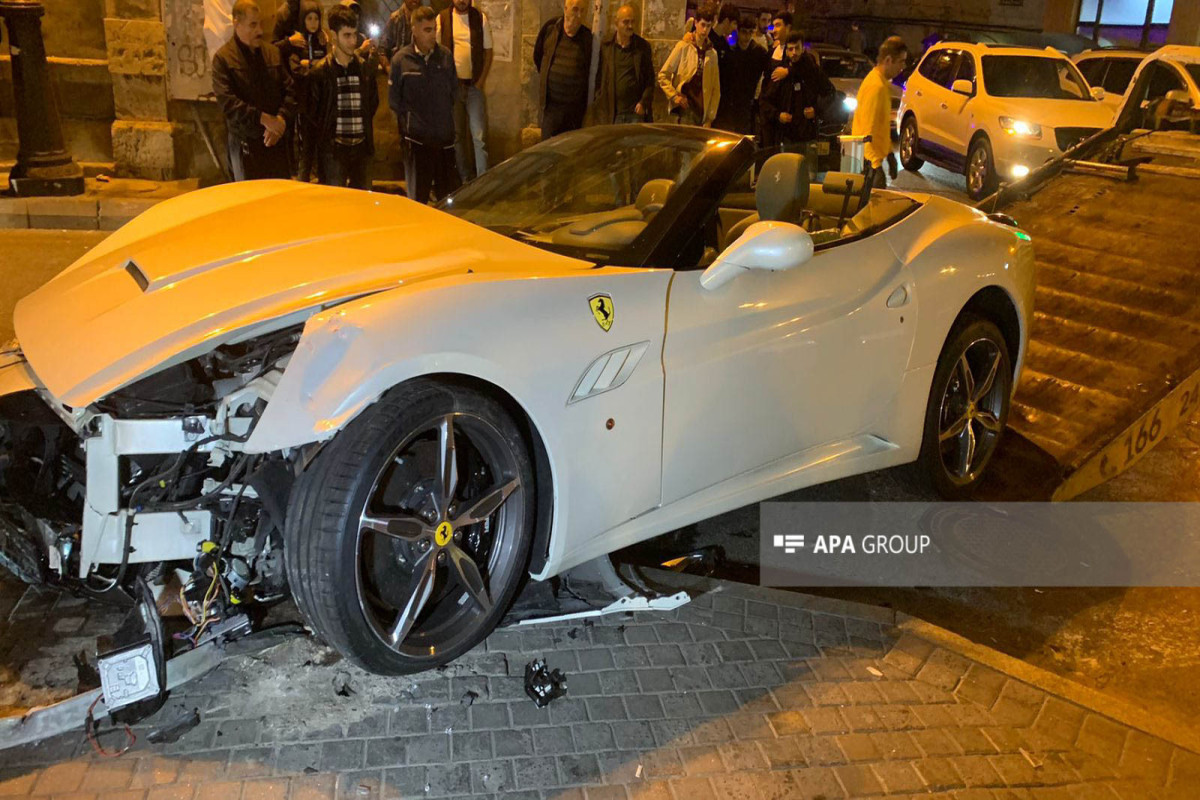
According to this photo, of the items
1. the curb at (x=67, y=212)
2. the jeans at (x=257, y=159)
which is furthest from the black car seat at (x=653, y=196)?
the curb at (x=67, y=212)

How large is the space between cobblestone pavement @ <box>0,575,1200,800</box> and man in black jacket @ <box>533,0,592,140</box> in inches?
253

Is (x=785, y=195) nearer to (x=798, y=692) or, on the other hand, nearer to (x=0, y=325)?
(x=798, y=692)

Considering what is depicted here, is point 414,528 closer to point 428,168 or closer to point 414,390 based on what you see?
point 414,390

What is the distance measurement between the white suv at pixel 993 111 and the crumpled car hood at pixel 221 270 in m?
9.22

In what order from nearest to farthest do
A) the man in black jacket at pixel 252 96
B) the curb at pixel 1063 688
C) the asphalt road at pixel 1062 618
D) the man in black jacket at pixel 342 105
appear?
the curb at pixel 1063 688
the asphalt road at pixel 1062 618
the man in black jacket at pixel 252 96
the man in black jacket at pixel 342 105

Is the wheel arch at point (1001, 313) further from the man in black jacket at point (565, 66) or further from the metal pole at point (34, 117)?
the metal pole at point (34, 117)

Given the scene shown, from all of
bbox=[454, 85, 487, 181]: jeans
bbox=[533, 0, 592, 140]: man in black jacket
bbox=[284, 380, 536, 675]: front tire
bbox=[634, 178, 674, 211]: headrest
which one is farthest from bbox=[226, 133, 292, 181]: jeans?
bbox=[284, 380, 536, 675]: front tire

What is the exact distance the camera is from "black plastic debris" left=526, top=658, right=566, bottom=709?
9.75ft

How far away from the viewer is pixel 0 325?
5.82m

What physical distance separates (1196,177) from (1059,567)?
164 inches

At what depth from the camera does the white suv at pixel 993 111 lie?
11.0 meters

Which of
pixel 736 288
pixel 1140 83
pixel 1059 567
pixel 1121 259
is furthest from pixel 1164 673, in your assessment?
pixel 1140 83

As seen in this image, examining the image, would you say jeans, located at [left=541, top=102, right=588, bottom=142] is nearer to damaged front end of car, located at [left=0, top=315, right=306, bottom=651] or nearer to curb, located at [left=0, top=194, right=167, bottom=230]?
curb, located at [left=0, top=194, right=167, bottom=230]

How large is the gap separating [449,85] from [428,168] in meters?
0.67
